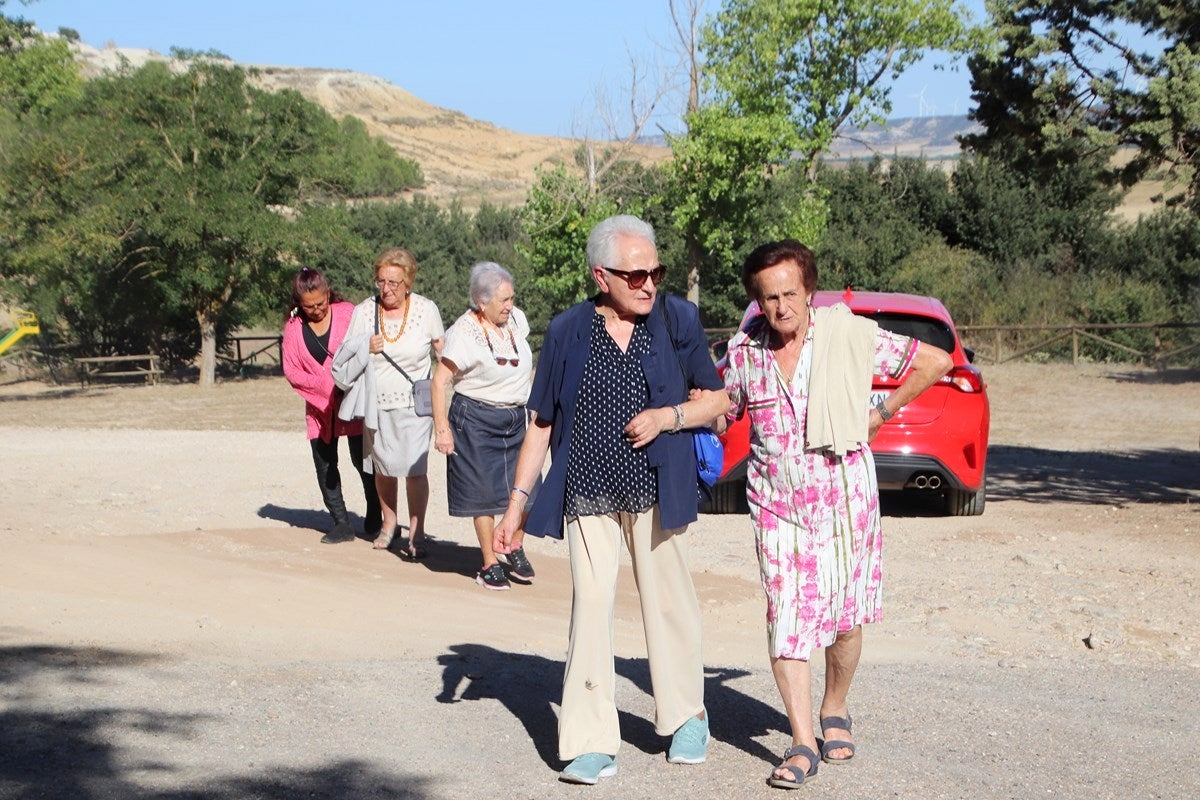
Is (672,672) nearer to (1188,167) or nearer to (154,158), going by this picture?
(1188,167)

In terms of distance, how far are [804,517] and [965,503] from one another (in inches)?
280

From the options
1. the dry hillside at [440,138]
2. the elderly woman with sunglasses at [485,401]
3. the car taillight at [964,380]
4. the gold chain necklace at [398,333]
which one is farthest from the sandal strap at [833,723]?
the dry hillside at [440,138]

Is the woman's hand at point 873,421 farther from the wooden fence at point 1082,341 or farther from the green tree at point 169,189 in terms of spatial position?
the wooden fence at point 1082,341

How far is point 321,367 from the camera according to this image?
9.45m

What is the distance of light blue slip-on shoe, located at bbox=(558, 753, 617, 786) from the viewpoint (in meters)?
4.59

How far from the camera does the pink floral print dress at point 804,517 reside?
4754 mm

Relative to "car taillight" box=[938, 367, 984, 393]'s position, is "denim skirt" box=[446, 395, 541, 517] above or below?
below

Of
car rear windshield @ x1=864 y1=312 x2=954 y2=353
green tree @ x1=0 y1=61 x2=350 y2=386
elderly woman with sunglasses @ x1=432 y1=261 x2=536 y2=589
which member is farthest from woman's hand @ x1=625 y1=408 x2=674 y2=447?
green tree @ x1=0 y1=61 x2=350 y2=386

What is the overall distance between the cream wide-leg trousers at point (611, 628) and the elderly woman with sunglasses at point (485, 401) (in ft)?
11.0

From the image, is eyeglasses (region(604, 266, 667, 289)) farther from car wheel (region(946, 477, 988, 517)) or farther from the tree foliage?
the tree foliage

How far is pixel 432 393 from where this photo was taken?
8133mm

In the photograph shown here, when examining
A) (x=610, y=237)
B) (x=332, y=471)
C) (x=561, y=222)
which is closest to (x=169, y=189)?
(x=561, y=222)

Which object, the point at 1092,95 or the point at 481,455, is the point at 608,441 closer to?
the point at 481,455

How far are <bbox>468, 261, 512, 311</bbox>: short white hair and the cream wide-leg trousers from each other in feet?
11.3
